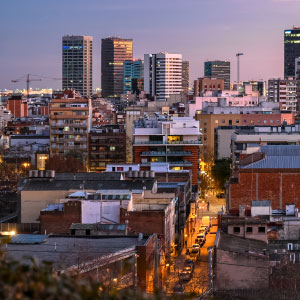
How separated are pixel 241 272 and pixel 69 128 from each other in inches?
1902

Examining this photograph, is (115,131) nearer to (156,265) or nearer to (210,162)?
(210,162)

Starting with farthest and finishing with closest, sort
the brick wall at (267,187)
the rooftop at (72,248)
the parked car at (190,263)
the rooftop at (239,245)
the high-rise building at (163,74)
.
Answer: the high-rise building at (163,74)
the brick wall at (267,187)
the parked car at (190,263)
the rooftop at (239,245)
the rooftop at (72,248)

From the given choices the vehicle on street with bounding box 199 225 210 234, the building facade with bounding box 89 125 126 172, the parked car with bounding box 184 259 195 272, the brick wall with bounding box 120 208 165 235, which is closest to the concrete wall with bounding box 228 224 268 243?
the parked car with bounding box 184 259 195 272

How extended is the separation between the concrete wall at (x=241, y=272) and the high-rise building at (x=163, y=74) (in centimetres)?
16202

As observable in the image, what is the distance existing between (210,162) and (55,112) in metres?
12.2

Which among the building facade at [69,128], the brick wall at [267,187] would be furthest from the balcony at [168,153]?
the brick wall at [267,187]

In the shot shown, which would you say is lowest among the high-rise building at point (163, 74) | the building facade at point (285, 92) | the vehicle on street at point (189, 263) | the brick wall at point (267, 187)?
the vehicle on street at point (189, 263)

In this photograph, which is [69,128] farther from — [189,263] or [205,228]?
[189,263]

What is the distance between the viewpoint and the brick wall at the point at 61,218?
28.7m

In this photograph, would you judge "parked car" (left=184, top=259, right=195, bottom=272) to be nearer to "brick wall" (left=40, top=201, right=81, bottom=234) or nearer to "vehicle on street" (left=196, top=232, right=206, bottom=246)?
"brick wall" (left=40, top=201, right=81, bottom=234)

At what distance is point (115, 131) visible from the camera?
233ft

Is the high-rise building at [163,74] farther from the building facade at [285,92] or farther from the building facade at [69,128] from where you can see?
the building facade at [69,128]

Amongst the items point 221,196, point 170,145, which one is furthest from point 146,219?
point 221,196

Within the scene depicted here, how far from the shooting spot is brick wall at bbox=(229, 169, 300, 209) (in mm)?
35906
